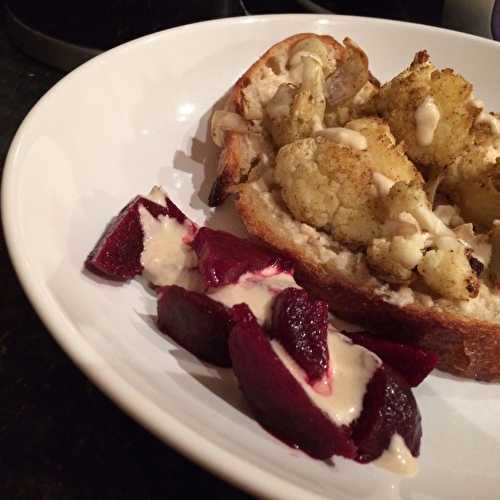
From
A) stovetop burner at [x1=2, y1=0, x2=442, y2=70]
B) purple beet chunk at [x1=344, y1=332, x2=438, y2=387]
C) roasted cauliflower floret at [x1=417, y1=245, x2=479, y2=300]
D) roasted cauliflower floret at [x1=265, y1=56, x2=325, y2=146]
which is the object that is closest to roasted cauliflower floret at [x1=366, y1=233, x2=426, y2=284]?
roasted cauliflower floret at [x1=417, y1=245, x2=479, y2=300]

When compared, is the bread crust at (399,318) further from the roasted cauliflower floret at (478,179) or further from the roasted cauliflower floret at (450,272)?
the roasted cauliflower floret at (478,179)

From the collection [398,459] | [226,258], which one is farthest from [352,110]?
[398,459]

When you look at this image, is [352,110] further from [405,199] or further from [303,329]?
[303,329]

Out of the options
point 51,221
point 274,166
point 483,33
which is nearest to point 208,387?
point 51,221

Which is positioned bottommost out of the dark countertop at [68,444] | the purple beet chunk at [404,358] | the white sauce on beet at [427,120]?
the dark countertop at [68,444]

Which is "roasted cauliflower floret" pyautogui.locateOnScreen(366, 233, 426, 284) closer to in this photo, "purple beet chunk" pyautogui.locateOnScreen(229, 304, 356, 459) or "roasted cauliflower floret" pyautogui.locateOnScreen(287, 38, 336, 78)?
"purple beet chunk" pyautogui.locateOnScreen(229, 304, 356, 459)

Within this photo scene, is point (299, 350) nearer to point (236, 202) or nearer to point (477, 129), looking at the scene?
point (236, 202)

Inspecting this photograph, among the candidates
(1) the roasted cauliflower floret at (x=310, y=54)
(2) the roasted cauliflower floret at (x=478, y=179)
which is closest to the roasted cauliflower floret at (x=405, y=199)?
(2) the roasted cauliflower floret at (x=478, y=179)
